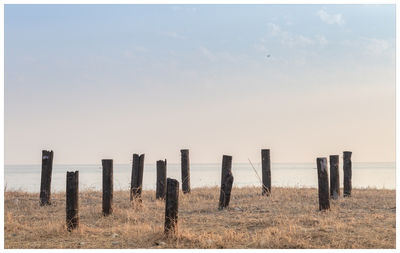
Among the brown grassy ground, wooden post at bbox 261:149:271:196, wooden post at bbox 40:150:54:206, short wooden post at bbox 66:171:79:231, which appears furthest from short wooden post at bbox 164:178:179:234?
wooden post at bbox 261:149:271:196

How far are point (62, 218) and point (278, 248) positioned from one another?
24.3 feet

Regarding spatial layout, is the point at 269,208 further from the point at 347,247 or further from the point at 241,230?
the point at 347,247

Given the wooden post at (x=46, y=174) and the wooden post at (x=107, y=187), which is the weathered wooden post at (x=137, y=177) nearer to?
the wooden post at (x=107, y=187)

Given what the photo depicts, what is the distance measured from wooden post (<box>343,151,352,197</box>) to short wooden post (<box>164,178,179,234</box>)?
1070cm

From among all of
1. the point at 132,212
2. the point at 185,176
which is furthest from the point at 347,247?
the point at 185,176

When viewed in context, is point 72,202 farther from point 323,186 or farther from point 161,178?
point 323,186

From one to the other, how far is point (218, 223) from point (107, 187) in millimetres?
3994

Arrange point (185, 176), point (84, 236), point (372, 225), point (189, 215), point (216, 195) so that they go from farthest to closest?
1. point (185, 176)
2. point (216, 195)
3. point (189, 215)
4. point (372, 225)
5. point (84, 236)

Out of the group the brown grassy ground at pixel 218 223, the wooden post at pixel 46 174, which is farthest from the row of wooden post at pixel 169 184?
the brown grassy ground at pixel 218 223

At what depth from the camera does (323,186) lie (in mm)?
15031

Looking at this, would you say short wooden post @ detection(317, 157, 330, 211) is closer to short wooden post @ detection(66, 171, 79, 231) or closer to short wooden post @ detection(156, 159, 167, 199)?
short wooden post @ detection(156, 159, 167, 199)

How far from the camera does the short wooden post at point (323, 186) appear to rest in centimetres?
1496

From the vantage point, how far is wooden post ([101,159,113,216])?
571 inches

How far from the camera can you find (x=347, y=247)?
9.66m
